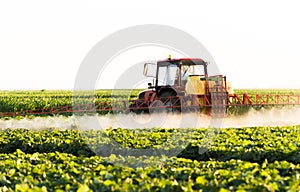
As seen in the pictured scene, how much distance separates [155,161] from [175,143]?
2.21 meters

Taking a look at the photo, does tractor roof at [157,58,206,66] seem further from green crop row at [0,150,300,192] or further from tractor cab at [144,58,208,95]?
green crop row at [0,150,300,192]

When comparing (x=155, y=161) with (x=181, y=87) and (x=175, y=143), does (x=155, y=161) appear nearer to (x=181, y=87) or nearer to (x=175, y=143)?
(x=175, y=143)

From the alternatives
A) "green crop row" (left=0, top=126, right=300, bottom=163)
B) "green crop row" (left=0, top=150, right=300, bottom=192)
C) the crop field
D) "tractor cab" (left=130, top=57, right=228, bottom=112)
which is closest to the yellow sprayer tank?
"tractor cab" (left=130, top=57, right=228, bottom=112)

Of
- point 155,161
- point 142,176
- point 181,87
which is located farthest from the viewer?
point 181,87

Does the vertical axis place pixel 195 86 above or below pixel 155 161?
above

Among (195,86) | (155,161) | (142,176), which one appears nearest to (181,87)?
(195,86)

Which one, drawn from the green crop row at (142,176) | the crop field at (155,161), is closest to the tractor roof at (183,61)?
the crop field at (155,161)

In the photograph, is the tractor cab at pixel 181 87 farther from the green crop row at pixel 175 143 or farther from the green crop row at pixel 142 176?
the green crop row at pixel 142 176

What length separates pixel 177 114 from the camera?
15297 mm

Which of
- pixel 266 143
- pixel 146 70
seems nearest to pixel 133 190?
pixel 266 143

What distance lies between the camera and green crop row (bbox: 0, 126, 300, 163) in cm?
787

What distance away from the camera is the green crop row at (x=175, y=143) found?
25.8 feet

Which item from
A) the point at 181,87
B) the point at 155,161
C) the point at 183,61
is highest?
the point at 183,61

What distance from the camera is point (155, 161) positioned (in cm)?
662
